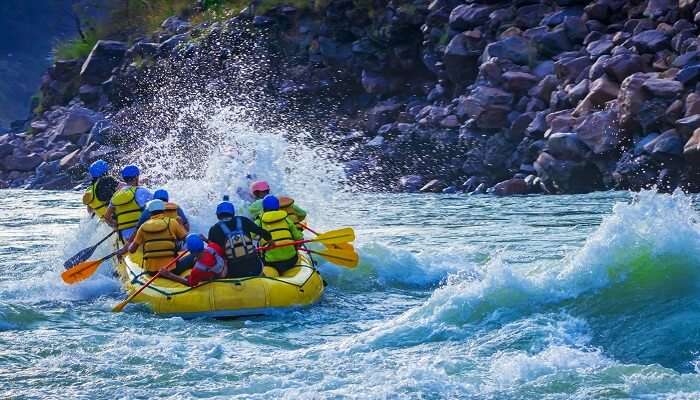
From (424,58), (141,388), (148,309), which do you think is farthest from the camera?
(424,58)

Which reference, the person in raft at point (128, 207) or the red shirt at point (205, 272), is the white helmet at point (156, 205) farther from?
the red shirt at point (205, 272)

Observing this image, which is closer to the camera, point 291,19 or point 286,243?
point 286,243

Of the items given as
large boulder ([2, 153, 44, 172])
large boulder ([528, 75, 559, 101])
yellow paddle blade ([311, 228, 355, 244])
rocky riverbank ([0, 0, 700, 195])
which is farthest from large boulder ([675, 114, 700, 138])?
large boulder ([2, 153, 44, 172])

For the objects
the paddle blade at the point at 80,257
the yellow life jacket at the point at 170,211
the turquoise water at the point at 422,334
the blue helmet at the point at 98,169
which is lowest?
the turquoise water at the point at 422,334

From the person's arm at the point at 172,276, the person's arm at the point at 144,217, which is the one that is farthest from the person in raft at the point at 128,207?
the person's arm at the point at 172,276

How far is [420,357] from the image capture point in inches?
326

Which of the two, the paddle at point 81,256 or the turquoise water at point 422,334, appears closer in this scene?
the turquoise water at point 422,334

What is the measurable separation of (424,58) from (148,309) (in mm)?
17506

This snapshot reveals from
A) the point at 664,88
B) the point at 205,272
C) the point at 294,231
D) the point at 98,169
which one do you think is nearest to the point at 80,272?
the point at 205,272

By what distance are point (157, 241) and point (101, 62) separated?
2525cm

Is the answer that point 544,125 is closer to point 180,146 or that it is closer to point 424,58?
point 424,58

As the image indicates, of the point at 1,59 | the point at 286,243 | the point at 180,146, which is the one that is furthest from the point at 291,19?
the point at 1,59

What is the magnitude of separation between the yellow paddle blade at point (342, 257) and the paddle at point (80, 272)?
7.37 ft

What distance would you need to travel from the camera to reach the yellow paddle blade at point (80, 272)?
452 inches
